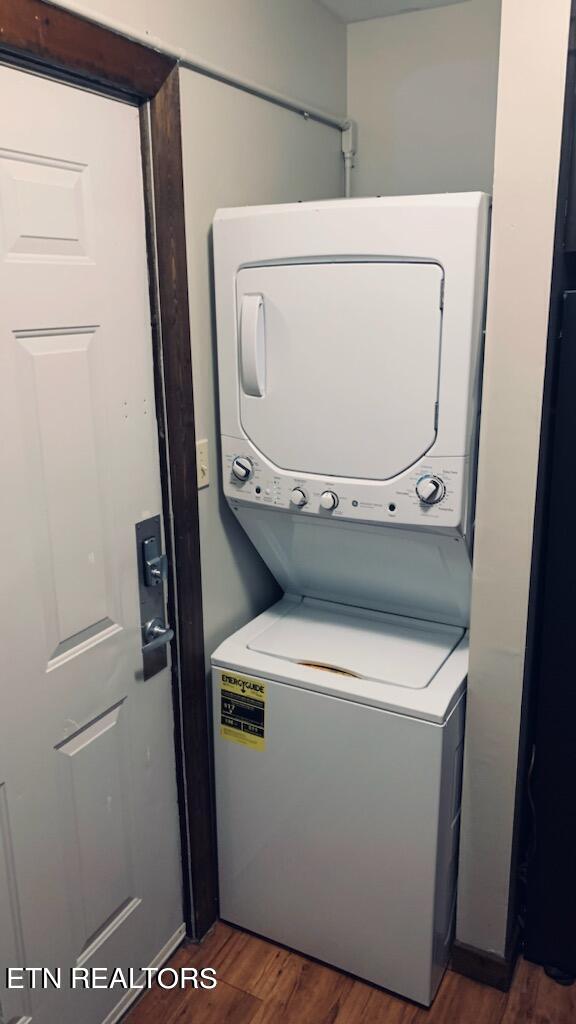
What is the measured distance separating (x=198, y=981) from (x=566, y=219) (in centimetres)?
186

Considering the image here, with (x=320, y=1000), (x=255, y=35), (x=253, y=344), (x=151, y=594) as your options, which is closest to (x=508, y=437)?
(x=253, y=344)

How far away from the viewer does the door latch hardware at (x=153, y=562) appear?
166 centimetres

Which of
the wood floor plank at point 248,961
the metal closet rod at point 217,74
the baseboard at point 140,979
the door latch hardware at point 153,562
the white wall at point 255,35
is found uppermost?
the white wall at point 255,35

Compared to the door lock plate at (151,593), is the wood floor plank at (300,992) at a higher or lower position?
lower

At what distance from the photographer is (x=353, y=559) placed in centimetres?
186

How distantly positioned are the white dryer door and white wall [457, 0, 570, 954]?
0.13m

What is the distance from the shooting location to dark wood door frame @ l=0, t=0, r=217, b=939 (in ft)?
4.19

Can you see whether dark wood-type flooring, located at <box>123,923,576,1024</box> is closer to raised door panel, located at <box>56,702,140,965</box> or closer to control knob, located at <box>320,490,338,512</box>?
raised door panel, located at <box>56,702,140,965</box>

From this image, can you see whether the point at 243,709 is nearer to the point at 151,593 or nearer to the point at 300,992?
the point at 151,593

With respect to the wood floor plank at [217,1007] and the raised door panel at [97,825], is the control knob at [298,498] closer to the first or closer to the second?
the raised door panel at [97,825]

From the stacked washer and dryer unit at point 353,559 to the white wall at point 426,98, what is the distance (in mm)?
829

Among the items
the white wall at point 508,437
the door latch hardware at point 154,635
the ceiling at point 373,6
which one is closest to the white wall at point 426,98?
the ceiling at point 373,6

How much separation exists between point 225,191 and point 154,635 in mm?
998

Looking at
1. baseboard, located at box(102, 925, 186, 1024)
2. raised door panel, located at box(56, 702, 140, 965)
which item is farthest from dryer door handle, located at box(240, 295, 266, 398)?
baseboard, located at box(102, 925, 186, 1024)
